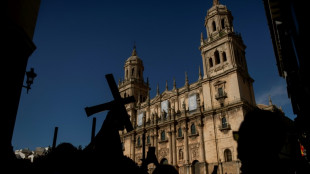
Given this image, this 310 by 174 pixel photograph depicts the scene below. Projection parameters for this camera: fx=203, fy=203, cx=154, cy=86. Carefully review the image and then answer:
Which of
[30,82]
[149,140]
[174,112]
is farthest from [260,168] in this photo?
[149,140]

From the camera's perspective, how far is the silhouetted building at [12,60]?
6777mm

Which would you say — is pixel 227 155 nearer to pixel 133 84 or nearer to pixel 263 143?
pixel 133 84

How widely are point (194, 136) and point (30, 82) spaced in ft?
80.4

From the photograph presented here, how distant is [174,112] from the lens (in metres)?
33.1

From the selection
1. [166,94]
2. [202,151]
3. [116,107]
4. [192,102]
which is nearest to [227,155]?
[202,151]

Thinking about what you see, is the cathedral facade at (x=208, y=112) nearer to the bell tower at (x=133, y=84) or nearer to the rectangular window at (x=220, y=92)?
the rectangular window at (x=220, y=92)

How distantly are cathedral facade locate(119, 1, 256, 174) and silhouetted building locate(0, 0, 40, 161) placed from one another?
22781 mm

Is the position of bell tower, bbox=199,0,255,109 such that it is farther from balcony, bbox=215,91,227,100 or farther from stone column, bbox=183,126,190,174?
stone column, bbox=183,126,190,174

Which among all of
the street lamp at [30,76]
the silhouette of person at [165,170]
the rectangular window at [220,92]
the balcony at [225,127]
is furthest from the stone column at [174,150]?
the silhouette of person at [165,170]

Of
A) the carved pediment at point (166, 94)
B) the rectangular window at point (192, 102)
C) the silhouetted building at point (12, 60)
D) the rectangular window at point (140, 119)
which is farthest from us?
the rectangular window at point (140, 119)

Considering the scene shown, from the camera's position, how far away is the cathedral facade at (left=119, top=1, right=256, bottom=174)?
1032 inches

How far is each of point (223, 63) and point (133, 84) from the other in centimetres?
1970

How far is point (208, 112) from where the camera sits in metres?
28.6

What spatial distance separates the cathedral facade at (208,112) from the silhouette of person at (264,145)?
24338 mm
